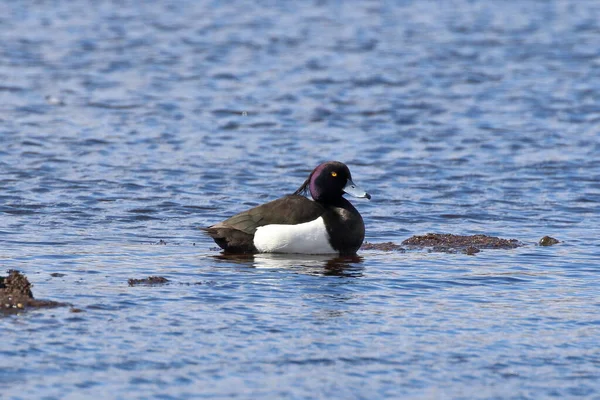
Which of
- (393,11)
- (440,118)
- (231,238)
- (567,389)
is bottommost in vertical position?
(567,389)

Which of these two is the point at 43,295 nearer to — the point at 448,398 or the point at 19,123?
the point at 448,398

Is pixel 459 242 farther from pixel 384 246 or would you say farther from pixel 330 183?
pixel 330 183

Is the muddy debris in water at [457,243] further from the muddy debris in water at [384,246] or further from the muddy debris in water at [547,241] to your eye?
the muddy debris in water at [547,241]

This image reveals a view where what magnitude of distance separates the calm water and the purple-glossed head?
2.91 feet

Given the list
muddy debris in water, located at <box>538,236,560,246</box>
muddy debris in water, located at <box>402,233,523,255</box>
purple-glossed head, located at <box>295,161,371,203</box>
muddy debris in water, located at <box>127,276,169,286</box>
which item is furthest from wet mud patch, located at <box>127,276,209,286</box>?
muddy debris in water, located at <box>538,236,560,246</box>

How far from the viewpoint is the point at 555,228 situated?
13.7 metres

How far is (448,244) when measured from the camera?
12.5 metres

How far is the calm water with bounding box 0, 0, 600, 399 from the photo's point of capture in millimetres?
8023

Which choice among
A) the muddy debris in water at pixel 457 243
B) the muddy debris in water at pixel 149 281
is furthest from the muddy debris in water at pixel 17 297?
the muddy debris in water at pixel 457 243

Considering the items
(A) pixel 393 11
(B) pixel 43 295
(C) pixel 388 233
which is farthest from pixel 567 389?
(A) pixel 393 11

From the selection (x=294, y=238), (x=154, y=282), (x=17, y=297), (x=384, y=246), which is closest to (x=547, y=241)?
(x=384, y=246)

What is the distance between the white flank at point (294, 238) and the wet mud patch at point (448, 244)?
714 mm

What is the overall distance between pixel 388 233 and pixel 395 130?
7444mm

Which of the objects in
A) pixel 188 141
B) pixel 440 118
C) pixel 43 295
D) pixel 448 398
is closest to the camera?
pixel 448 398
